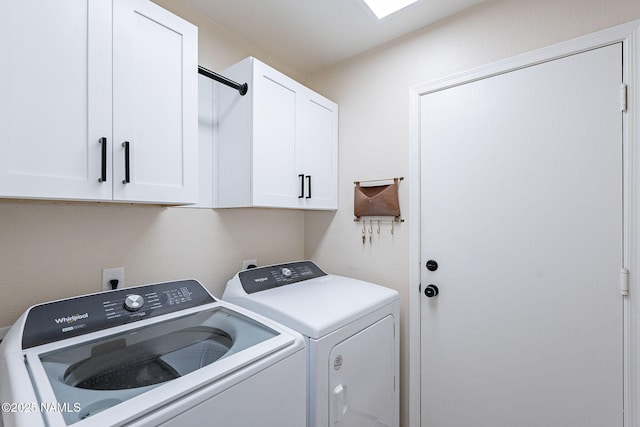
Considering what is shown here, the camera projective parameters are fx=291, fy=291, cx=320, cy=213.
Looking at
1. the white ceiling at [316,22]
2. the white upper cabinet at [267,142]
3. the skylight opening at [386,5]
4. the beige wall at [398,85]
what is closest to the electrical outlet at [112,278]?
the white upper cabinet at [267,142]

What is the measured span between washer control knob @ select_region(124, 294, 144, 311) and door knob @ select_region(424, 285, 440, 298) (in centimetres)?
148

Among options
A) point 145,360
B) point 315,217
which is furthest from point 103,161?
point 315,217

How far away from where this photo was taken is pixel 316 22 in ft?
5.73

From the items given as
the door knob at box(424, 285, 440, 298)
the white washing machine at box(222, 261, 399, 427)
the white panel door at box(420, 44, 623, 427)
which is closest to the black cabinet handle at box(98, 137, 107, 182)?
the white washing machine at box(222, 261, 399, 427)

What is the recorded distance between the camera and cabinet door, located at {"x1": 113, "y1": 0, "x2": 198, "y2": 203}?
1.08 meters

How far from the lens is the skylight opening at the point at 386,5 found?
5.11 feet

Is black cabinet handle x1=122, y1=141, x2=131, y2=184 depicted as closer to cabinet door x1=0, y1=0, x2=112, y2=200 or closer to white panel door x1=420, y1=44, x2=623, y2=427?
cabinet door x1=0, y1=0, x2=112, y2=200

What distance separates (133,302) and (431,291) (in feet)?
5.02

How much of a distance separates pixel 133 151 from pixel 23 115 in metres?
0.30

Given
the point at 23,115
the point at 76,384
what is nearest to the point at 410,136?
the point at 23,115

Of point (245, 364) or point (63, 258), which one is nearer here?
point (245, 364)

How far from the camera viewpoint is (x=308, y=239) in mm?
2393

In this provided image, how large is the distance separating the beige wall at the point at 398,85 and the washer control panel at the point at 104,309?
1.08 m

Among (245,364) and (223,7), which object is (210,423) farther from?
(223,7)
